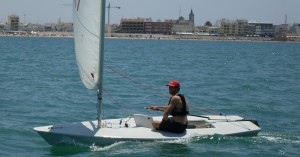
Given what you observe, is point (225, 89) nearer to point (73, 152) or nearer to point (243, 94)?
point (243, 94)

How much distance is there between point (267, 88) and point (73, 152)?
615 inches

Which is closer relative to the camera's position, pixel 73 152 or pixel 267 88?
pixel 73 152

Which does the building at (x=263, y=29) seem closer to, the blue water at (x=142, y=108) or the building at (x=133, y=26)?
the building at (x=133, y=26)

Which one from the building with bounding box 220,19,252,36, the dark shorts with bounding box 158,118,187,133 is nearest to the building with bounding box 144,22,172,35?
the building with bounding box 220,19,252,36

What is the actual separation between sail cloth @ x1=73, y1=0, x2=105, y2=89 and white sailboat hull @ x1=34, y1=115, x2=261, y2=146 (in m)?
0.91

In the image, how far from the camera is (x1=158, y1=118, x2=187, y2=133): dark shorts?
11242mm

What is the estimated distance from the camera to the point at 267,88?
24.9m

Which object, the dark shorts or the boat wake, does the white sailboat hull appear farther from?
the boat wake

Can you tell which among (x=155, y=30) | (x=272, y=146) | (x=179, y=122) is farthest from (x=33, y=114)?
(x=155, y=30)

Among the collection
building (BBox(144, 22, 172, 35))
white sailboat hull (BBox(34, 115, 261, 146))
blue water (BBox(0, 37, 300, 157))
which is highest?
building (BBox(144, 22, 172, 35))

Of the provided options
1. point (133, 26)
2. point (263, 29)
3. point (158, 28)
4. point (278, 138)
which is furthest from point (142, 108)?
point (263, 29)

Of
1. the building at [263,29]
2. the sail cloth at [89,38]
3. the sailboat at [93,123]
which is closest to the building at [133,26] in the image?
the building at [263,29]

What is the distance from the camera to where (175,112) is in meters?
11.2

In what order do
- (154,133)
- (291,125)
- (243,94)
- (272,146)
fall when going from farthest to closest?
1. (243,94)
2. (291,125)
3. (272,146)
4. (154,133)
